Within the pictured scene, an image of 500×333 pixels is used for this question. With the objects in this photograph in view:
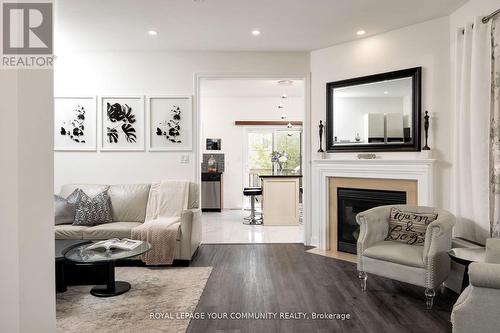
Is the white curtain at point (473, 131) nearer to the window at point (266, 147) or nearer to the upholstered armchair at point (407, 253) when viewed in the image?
Result: the upholstered armchair at point (407, 253)

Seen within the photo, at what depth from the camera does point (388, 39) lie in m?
4.09

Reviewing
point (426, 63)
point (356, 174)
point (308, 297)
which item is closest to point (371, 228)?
point (308, 297)

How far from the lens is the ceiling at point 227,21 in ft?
11.0

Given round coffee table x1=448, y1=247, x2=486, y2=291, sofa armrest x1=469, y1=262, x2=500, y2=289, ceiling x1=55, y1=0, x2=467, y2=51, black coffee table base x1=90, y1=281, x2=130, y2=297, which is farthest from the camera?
ceiling x1=55, y1=0, x2=467, y2=51

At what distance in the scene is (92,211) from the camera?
4.09 meters

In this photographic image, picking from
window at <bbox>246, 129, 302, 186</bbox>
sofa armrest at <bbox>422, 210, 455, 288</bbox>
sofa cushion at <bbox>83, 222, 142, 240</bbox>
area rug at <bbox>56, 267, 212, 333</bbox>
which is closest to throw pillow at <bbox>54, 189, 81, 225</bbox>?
sofa cushion at <bbox>83, 222, 142, 240</bbox>

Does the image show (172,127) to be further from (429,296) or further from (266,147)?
(266,147)

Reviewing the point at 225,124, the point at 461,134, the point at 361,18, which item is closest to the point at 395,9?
the point at 361,18

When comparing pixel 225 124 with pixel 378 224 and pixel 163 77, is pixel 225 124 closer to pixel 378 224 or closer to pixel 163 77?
pixel 163 77

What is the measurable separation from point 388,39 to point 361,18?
2.05ft

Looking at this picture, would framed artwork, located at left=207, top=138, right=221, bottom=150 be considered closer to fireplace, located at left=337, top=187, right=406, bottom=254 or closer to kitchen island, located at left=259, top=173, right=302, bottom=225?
kitchen island, located at left=259, top=173, right=302, bottom=225

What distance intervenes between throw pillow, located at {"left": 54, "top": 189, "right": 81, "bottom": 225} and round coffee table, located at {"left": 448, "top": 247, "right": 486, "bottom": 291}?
13.5ft

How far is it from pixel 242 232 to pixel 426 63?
377cm

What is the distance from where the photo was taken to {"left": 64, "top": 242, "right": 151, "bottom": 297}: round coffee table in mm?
2848
